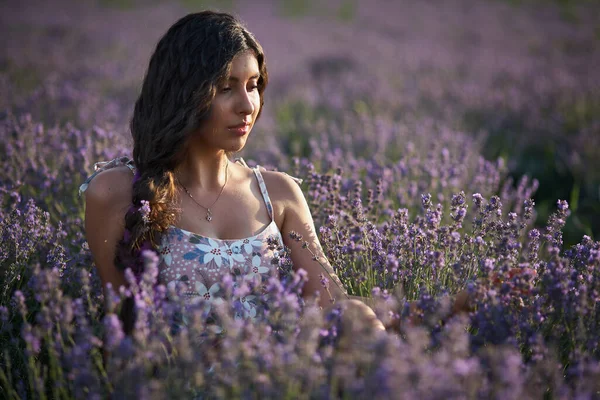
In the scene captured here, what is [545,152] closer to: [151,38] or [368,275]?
[368,275]

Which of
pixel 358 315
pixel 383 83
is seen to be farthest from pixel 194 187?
pixel 383 83

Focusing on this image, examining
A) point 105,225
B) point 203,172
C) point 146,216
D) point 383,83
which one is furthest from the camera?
point 383,83

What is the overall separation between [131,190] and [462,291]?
1.13m

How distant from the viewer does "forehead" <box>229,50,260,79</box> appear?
2.03 m

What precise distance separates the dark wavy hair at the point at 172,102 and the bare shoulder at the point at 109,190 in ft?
0.17

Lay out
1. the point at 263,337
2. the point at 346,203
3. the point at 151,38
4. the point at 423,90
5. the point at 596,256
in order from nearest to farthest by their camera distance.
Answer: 1. the point at 263,337
2. the point at 596,256
3. the point at 346,203
4. the point at 423,90
5. the point at 151,38

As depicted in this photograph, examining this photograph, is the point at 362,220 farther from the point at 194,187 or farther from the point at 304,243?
the point at 194,187

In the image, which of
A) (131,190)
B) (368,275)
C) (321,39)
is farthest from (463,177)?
(321,39)

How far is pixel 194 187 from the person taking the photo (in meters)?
2.13

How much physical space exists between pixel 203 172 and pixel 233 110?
0.87ft

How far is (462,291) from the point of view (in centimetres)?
190

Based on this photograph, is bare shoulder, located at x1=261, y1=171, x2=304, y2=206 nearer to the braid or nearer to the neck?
the neck

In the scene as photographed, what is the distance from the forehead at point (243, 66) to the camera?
2.03 m

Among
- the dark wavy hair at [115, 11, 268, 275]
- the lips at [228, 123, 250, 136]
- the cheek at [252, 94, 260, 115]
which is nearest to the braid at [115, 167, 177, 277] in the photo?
the dark wavy hair at [115, 11, 268, 275]
